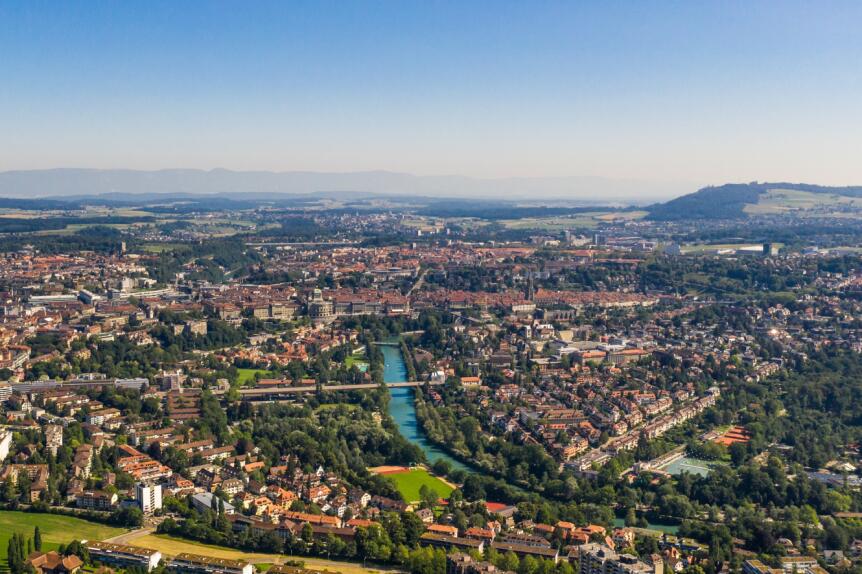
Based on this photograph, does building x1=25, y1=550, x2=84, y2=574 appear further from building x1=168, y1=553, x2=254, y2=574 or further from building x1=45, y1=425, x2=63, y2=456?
building x1=45, y1=425, x2=63, y2=456

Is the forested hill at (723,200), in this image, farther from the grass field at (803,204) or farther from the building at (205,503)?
the building at (205,503)

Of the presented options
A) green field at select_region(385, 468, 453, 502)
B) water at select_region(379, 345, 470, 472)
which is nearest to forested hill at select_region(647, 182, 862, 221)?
water at select_region(379, 345, 470, 472)

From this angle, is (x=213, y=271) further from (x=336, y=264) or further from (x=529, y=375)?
(x=529, y=375)

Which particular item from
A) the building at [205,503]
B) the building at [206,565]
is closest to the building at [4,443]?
the building at [205,503]

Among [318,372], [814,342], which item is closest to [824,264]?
[814,342]

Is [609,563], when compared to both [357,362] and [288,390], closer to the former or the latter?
[288,390]

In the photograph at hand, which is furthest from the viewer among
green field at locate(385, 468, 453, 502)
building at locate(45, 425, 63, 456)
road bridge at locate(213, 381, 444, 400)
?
road bridge at locate(213, 381, 444, 400)
